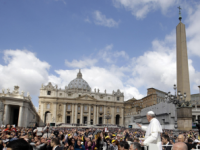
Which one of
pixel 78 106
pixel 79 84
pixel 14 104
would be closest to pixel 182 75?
pixel 14 104

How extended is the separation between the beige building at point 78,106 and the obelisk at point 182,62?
62.4 meters

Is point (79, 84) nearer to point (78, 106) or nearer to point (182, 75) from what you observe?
point (78, 106)

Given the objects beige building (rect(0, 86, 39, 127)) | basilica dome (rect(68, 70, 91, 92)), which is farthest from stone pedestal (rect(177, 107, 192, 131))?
basilica dome (rect(68, 70, 91, 92))

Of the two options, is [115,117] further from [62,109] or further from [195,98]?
[195,98]

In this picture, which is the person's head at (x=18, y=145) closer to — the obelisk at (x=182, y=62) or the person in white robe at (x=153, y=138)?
the person in white robe at (x=153, y=138)

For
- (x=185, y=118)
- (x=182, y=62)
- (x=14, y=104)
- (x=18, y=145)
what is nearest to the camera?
(x=18, y=145)

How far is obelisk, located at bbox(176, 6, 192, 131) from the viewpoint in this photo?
1672 cm

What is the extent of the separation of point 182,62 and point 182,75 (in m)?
1.33

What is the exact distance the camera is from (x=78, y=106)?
262 feet

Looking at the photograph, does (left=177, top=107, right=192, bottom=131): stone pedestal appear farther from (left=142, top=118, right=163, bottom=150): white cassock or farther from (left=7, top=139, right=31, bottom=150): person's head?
(left=7, top=139, right=31, bottom=150): person's head

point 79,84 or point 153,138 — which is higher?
point 79,84

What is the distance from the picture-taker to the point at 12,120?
41.0 metres

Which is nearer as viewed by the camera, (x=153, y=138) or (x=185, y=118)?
(x=153, y=138)

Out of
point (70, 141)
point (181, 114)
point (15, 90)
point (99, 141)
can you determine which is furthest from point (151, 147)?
point (15, 90)
